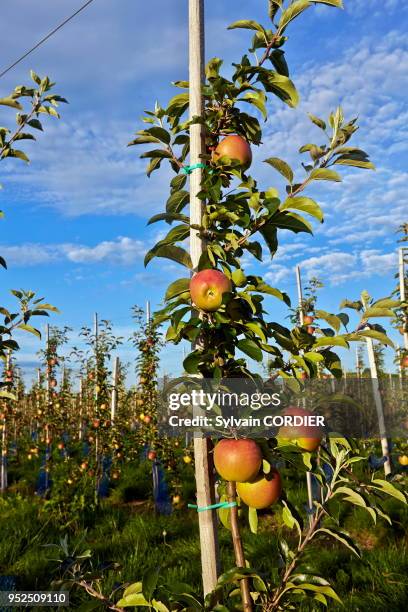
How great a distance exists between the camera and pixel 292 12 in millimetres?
1808

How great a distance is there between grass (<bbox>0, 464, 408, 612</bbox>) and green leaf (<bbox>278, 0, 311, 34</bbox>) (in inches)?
118

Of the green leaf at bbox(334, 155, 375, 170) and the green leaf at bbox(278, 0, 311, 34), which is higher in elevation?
the green leaf at bbox(278, 0, 311, 34)

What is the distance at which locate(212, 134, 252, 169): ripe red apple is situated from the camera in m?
1.88

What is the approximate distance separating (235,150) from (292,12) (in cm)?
51

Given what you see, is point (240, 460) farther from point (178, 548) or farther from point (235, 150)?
point (178, 548)

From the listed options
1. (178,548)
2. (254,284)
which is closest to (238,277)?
(254,284)

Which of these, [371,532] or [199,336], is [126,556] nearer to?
[371,532]

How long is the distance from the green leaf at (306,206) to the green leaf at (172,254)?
1.34 ft

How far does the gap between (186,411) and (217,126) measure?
1.09 meters

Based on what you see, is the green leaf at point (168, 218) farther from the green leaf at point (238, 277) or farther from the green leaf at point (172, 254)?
the green leaf at point (238, 277)

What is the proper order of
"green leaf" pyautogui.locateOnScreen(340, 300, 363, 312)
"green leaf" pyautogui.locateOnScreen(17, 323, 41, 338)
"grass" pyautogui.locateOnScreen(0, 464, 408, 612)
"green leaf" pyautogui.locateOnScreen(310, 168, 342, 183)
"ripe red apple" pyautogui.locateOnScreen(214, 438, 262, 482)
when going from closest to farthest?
"ripe red apple" pyautogui.locateOnScreen(214, 438, 262, 482), "green leaf" pyautogui.locateOnScreen(310, 168, 342, 183), "green leaf" pyautogui.locateOnScreen(340, 300, 363, 312), "green leaf" pyautogui.locateOnScreen(17, 323, 41, 338), "grass" pyautogui.locateOnScreen(0, 464, 408, 612)

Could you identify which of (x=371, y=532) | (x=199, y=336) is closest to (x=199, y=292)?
(x=199, y=336)

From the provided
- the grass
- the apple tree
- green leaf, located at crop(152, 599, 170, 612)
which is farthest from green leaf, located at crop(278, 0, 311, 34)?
the grass

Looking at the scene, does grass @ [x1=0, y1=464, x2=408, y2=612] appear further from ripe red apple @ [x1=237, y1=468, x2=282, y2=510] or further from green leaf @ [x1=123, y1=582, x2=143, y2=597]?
ripe red apple @ [x1=237, y1=468, x2=282, y2=510]
